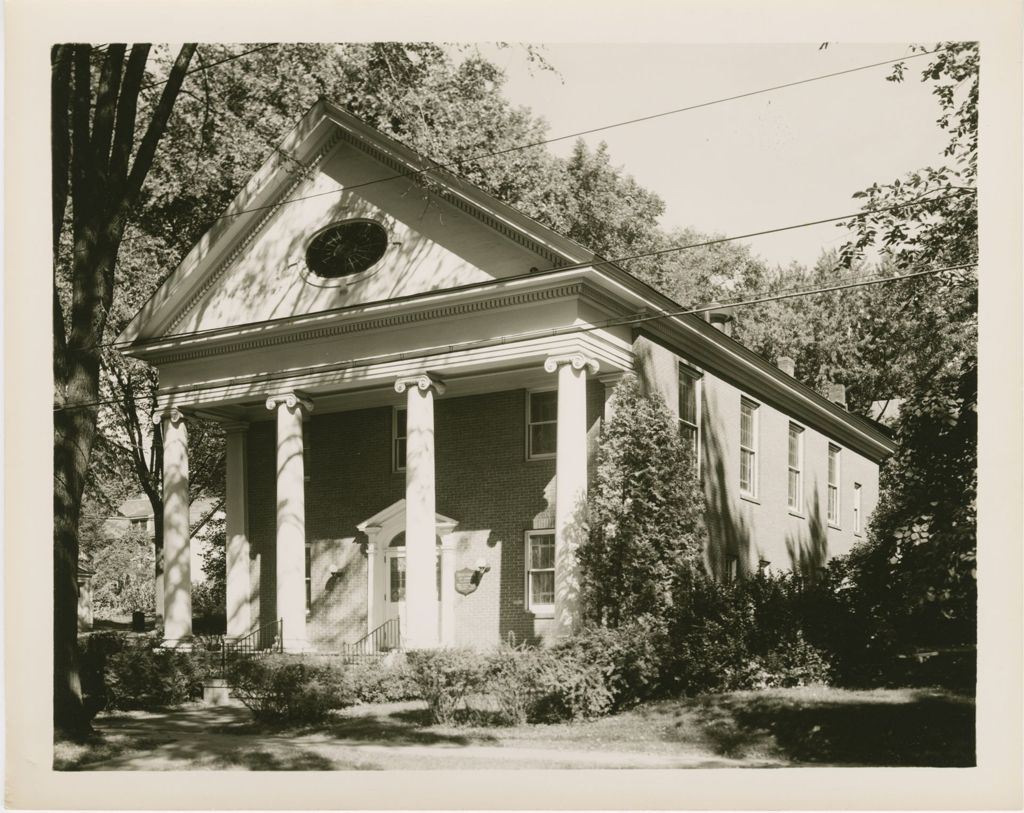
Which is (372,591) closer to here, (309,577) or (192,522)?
(309,577)

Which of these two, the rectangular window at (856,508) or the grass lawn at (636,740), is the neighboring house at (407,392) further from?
the rectangular window at (856,508)

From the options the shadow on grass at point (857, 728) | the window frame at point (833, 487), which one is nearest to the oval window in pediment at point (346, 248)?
the shadow on grass at point (857, 728)

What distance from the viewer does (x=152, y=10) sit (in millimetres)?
12398

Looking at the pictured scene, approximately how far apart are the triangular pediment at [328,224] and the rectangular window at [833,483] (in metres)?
14.0

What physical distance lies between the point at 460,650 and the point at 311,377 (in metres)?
7.00

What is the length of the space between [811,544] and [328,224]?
14020 mm

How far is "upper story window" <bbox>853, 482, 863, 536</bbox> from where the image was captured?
104 feet

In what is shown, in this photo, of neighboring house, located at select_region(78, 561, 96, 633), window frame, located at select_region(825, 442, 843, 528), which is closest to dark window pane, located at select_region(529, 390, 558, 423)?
window frame, located at select_region(825, 442, 843, 528)

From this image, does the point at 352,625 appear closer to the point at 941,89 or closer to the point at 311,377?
the point at 311,377

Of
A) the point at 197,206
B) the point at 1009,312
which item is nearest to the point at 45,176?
the point at 1009,312

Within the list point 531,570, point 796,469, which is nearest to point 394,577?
point 531,570

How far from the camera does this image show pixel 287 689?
1695cm

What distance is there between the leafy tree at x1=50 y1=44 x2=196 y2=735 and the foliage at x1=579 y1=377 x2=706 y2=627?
25.6 feet

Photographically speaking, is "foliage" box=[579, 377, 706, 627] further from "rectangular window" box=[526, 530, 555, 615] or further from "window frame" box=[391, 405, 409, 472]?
"window frame" box=[391, 405, 409, 472]
